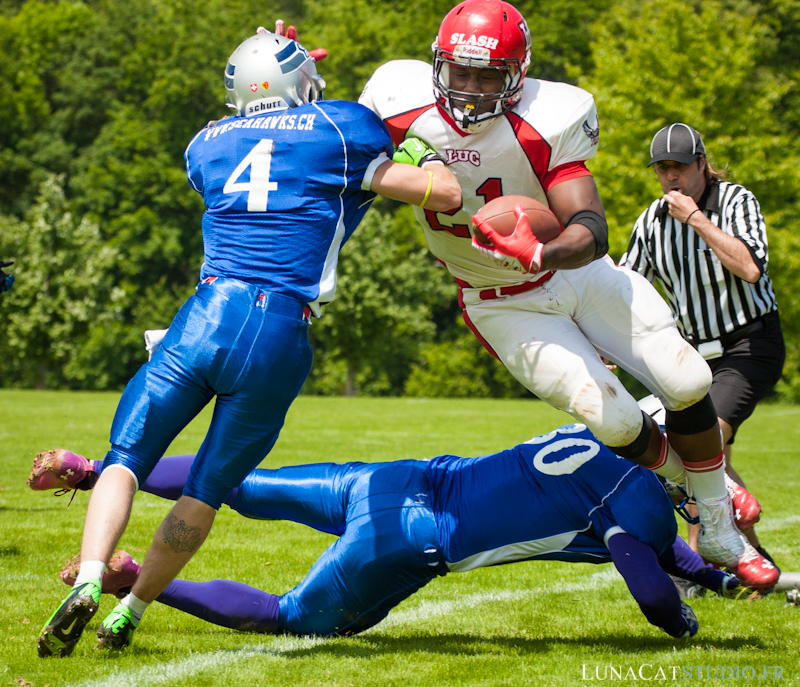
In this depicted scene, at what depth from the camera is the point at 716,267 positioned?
459 cm

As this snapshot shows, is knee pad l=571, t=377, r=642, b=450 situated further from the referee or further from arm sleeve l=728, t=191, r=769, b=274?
arm sleeve l=728, t=191, r=769, b=274

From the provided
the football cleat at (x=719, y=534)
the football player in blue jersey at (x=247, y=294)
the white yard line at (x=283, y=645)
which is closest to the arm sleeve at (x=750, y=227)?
the football cleat at (x=719, y=534)

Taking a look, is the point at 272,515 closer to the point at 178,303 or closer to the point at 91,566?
the point at 91,566

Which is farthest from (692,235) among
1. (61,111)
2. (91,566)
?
(61,111)

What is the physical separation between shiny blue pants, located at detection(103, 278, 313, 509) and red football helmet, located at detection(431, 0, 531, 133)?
1085 millimetres

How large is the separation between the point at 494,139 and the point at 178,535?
191 cm

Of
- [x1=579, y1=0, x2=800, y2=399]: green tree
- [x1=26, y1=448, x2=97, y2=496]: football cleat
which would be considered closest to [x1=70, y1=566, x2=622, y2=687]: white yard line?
[x1=26, y1=448, x2=97, y2=496]: football cleat

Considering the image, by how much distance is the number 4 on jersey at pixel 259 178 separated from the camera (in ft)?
10.1

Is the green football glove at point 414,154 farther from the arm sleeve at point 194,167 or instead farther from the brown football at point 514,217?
the arm sleeve at point 194,167

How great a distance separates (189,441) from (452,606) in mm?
6741

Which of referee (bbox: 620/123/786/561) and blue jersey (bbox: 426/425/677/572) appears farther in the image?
referee (bbox: 620/123/786/561)

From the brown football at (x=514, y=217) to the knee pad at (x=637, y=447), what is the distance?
32.1 inches

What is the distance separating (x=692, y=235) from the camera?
4.65 metres
